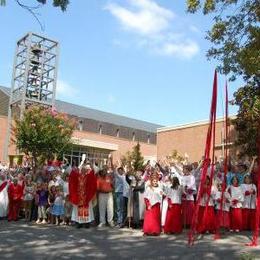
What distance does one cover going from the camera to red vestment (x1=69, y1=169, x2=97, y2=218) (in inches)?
630

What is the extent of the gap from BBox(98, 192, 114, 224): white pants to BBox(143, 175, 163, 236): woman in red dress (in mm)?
2353

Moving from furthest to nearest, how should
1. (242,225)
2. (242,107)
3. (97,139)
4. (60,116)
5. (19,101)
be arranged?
1. (97,139)
2. (19,101)
3. (60,116)
4. (242,107)
5. (242,225)

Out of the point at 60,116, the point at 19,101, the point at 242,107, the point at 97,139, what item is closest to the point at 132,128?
the point at 97,139

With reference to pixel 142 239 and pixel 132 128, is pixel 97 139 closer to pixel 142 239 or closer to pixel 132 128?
pixel 132 128

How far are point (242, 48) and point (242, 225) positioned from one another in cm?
477

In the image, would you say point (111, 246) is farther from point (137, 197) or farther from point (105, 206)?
point (105, 206)

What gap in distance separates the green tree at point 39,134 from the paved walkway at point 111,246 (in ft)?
59.6

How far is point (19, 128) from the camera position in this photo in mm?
33000

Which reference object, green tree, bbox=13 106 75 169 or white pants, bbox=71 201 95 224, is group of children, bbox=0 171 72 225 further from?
green tree, bbox=13 106 75 169

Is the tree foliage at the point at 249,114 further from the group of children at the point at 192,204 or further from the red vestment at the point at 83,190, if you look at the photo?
the red vestment at the point at 83,190

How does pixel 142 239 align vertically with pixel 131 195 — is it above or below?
below

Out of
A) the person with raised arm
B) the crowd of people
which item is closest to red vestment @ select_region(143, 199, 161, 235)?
the crowd of people

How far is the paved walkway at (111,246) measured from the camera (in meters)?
10.2

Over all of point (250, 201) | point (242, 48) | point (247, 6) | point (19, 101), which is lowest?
point (250, 201)
